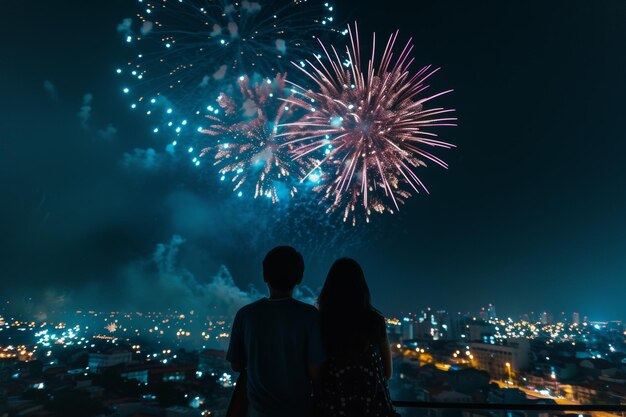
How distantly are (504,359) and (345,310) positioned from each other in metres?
33.0

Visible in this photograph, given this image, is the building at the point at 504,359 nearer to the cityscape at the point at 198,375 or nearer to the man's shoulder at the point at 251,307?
the cityscape at the point at 198,375

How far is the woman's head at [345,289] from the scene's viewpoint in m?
1.61

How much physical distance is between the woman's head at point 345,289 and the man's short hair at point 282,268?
0.51 feet

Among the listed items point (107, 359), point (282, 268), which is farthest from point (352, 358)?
point (107, 359)

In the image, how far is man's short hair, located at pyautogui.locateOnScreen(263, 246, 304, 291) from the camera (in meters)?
1.61

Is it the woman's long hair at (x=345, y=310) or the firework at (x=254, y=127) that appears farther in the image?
the firework at (x=254, y=127)

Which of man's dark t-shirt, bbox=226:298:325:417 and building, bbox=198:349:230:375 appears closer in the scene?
man's dark t-shirt, bbox=226:298:325:417

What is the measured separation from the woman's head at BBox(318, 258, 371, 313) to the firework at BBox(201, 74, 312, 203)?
36.7 feet

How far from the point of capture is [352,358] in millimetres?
1545

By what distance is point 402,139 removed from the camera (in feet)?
36.5

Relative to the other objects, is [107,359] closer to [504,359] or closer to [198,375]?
[198,375]

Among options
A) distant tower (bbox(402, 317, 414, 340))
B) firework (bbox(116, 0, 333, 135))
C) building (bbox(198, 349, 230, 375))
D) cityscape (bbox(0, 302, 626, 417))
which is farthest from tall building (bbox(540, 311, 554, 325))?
firework (bbox(116, 0, 333, 135))

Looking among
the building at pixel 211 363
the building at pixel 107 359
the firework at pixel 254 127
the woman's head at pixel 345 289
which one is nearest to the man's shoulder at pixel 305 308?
the woman's head at pixel 345 289

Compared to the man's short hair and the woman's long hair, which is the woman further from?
the man's short hair
